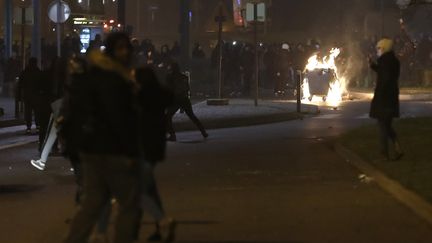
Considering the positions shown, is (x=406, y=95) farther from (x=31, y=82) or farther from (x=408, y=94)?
(x=31, y=82)

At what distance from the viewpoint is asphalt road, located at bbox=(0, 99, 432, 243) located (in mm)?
8781

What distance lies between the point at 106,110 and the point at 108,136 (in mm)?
178

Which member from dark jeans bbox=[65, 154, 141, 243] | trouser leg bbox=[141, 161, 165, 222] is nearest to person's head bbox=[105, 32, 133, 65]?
dark jeans bbox=[65, 154, 141, 243]

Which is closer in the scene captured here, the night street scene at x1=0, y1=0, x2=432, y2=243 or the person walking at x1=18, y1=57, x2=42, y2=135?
the night street scene at x1=0, y1=0, x2=432, y2=243

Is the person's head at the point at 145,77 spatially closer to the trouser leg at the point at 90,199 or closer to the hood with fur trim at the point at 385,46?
the trouser leg at the point at 90,199

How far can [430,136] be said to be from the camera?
16.1 m

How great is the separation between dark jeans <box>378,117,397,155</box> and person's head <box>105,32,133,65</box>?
707 cm

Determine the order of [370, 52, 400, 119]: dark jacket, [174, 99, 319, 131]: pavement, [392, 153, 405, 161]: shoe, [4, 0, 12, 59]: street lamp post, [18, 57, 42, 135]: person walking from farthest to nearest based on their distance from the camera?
[4, 0, 12, 59]: street lamp post → [174, 99, 319, 131]: pavement → [18, 57, 42, 135]: person walking → [392, 153, 405, 161]: shoe → [370, 52, 400, 119]: dark jacket

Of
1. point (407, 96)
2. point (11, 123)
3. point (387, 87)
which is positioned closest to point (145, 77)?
point (387, 87)

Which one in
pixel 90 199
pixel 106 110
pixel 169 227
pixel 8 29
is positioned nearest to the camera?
pixel 106 110

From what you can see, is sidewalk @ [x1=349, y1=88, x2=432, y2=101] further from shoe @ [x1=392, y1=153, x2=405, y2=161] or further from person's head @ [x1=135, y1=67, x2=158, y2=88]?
person's head @ [x1=135, y1=67, x2=158, y2=88]

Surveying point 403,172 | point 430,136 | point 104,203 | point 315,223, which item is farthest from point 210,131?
point 104,203

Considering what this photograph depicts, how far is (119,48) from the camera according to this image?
6.58m

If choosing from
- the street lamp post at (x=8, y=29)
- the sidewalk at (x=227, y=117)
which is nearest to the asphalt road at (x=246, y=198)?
the sidewalk at (x=227, y=117)
